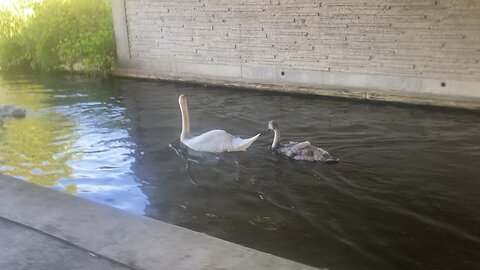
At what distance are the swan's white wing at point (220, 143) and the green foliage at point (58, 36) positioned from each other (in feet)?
30.8

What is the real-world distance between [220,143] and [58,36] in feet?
40.6

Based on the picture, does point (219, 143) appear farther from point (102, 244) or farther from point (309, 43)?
point (309, 43)

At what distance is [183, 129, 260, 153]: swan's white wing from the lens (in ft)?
27.6

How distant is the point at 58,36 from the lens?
18562mm

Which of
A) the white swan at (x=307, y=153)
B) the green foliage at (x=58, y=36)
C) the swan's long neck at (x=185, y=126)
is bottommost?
the white swan at (x=307, y=153)

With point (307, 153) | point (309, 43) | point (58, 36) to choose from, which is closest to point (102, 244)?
point (307, 153)

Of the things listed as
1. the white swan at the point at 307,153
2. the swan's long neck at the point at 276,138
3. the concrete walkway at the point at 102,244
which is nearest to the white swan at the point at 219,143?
the swan's long neck at the point at 276,138

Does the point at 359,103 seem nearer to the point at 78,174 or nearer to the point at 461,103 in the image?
the point at 461,103

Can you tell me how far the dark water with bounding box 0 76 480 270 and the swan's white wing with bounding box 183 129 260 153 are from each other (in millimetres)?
132

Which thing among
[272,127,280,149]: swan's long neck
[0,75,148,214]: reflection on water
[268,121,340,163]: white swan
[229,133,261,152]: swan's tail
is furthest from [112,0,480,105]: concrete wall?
[229,133,261,152]: swan's tail

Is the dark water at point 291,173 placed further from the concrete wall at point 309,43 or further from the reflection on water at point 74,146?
the concrete wall at point 309,43

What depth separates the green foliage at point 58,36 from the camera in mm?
17422

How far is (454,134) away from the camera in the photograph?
31.0ft

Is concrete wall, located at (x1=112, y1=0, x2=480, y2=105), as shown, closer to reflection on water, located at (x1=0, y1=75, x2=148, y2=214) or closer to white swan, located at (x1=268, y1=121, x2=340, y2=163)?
reflection on water, located at (x1=0, y1=75, x2=148, y2=214)
